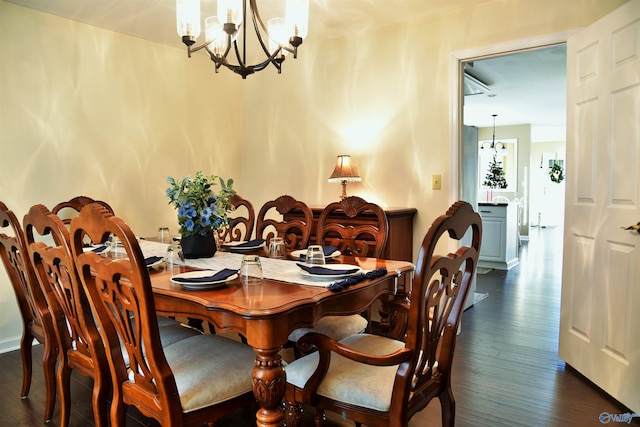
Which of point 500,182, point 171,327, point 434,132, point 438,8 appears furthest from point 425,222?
point 500,182

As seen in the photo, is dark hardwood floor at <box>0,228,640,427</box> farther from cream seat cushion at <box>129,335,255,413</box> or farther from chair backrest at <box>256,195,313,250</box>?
chair backrest at <box>256,195,313,250</box>

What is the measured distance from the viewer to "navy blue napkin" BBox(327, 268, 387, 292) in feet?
5.26

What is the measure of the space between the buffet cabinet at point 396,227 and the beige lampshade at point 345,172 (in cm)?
33

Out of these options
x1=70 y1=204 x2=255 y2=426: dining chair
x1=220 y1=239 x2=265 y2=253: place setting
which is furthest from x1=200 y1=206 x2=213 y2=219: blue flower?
x1=70 y1=204 x2=255 y2=426: dining chair

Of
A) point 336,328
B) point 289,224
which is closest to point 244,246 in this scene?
point 289,224

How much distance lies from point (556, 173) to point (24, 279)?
13.3m

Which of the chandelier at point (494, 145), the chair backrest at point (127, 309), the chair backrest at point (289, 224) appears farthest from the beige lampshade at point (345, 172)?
the chandelier at point (494, 145)

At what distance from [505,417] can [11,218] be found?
2457mm

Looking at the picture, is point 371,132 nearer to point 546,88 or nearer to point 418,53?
point 418,53

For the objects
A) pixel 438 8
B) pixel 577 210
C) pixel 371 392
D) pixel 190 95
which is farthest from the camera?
pixel 190 95

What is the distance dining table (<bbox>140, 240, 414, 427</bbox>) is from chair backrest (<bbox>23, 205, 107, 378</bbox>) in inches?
10.8

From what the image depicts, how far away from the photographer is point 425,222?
11.5 ft

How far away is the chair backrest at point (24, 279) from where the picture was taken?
192cm

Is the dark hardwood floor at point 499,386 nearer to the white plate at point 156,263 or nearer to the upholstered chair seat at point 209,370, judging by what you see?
the upholstered chair seat at point 209,370
